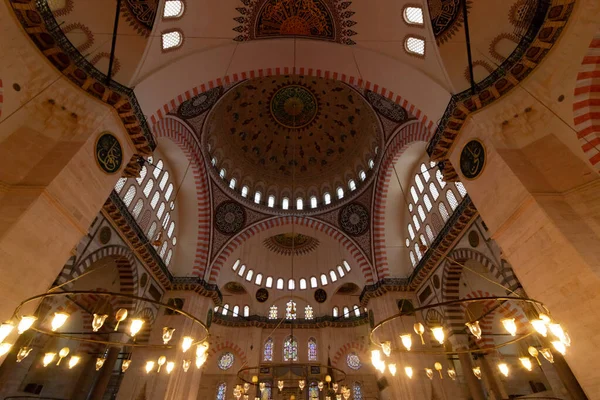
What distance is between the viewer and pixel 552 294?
15.7 ft

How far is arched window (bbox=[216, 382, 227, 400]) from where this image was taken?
15.7 meters

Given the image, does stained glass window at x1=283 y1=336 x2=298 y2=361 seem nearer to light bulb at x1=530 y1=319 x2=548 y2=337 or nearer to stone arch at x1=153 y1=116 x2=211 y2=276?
stone arch at x1=153 y1=116 x2=211 y2=276

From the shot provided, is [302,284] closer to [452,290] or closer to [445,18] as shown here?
[452,290]

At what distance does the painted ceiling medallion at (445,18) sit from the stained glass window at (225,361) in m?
17.3

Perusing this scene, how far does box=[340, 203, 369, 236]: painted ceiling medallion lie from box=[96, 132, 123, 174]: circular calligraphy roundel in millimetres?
11227

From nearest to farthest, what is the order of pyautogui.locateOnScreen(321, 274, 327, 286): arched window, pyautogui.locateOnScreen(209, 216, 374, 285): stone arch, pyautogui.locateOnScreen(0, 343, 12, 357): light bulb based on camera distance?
pyautogui.locateOnScreen(0, 343, 12, 357): light bulb → pyautogui.locateOnScreen(209, 216, 374, 285): stone arch → pyautogui.locateOnScreen(321, 274, 327, 286): arched window

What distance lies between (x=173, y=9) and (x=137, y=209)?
22.4ft

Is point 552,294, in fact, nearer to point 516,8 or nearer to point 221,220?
point 516,8

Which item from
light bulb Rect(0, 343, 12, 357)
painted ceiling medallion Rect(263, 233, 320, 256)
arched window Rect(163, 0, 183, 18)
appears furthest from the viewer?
painted ceiling medallion Rect(263, 233, 320, 256)

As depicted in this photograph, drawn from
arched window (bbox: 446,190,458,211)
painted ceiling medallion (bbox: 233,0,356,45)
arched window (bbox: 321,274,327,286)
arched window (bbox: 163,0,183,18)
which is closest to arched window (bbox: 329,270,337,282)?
arched window (bbox: 321,274,327,286)

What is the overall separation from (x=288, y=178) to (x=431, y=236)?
8911mm

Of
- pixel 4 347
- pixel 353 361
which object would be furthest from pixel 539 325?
pixel 353 361

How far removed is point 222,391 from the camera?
15883 mm

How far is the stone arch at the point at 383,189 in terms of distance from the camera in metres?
12.9
